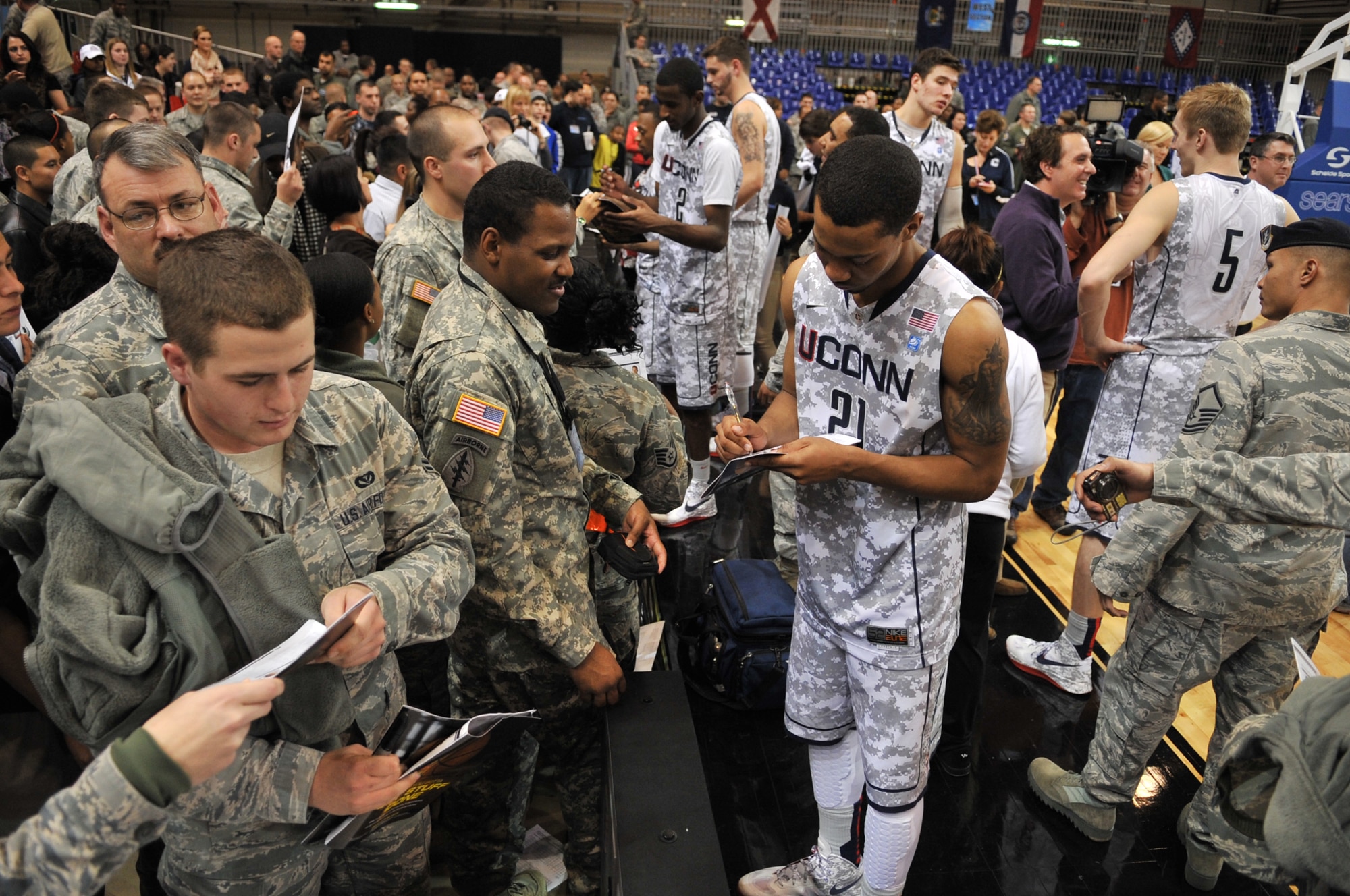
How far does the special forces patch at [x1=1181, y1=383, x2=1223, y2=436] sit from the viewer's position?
218 centimetres

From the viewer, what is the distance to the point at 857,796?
232 cm

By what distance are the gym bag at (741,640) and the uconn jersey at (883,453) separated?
98 cm

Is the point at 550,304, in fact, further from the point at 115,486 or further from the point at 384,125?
the point at 384,125

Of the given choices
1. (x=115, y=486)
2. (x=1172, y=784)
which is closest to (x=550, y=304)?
(x=115, y=486)

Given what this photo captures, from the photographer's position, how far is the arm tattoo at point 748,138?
4.67 metres

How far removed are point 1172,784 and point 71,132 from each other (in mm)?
6635

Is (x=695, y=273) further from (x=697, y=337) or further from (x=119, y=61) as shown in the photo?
(x=119, y=61)

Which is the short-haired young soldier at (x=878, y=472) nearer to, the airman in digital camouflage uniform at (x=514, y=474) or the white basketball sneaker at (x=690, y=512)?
the airman in digital camouflage uniform at (x=514, y=474)

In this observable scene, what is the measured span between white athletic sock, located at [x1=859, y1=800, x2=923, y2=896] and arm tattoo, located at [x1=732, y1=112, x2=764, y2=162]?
138 inches

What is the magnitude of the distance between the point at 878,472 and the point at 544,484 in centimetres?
76

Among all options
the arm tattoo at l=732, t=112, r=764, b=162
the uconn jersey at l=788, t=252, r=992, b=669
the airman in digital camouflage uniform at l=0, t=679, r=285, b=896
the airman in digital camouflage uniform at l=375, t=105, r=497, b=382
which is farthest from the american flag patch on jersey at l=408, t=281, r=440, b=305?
the arm tattoo at l=732, t=112, r=764, b=162

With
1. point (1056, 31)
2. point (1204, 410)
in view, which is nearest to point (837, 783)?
point (1204, 410)

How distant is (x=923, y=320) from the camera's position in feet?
6.08

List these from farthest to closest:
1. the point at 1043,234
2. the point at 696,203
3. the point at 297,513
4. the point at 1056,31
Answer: the point at 1056,31 → the point at 696,203 → the point at 1043,234 → the point at 297,513
